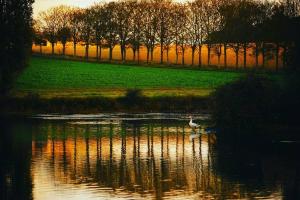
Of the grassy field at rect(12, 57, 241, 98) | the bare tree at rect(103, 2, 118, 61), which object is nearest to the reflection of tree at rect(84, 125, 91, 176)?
the grassy field at rect(12, 57, 241, 98)

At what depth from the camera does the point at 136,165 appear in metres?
43.4

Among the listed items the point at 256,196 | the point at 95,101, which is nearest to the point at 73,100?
the point at 95,101

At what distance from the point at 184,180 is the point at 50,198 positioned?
8107 millimetres

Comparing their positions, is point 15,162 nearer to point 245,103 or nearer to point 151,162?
point 151,162

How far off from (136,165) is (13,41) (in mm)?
45200

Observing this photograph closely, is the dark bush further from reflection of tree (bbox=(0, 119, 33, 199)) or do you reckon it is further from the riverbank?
the riverbank

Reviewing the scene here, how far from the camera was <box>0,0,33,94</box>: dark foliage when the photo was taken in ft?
276

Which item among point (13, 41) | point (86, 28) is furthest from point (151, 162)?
point (86, 28)

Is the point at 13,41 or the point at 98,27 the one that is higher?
the point at 98,27

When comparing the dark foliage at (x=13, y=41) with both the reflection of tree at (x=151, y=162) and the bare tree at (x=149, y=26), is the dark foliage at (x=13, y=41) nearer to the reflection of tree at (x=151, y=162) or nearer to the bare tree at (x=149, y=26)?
the reflection of tree at (x=151, y=162)

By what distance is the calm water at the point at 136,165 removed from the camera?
34.3 m

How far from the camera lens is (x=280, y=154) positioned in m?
47.9

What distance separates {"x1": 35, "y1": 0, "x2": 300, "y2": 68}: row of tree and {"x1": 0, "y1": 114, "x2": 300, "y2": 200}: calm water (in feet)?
209

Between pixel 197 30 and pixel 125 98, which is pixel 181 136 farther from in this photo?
pixel 197 30
